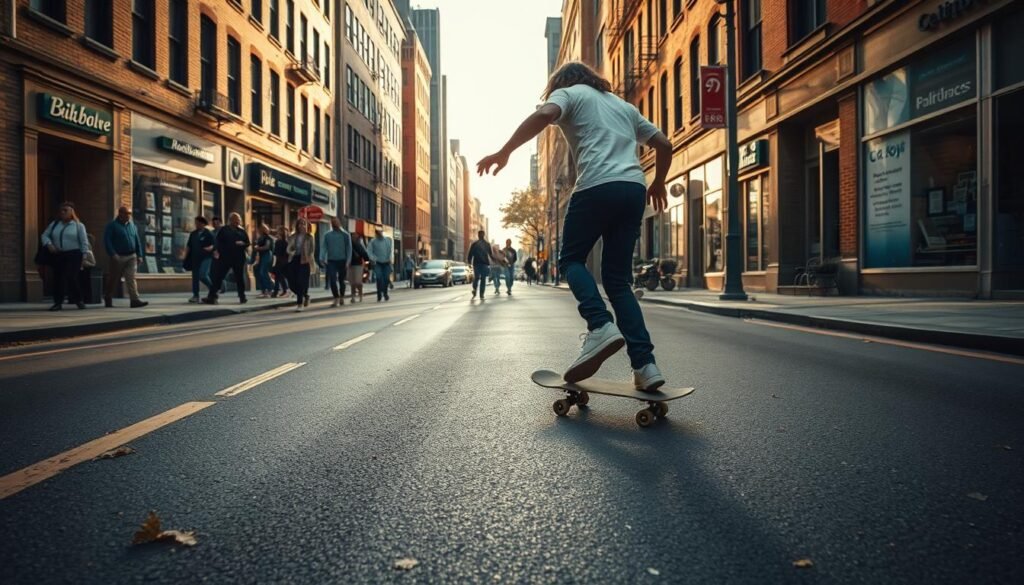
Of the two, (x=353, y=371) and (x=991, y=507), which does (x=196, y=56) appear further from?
(x=991, y=507)

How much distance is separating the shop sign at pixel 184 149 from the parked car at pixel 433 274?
16470 millimetres

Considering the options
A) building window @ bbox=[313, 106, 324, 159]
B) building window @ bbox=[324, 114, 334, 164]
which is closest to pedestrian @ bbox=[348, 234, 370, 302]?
building window @ bbox=[313, 106, 324, 159]

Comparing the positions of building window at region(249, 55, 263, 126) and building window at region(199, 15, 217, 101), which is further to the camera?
building window at region(249, 55, 263, 126)

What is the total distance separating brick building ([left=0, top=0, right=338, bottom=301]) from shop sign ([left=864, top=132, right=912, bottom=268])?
1621 cm

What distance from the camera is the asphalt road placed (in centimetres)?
193

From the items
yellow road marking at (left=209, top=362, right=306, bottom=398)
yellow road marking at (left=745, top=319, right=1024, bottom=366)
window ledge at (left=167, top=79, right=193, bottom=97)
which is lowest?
yellow road marking at (left=209, top=362, right=306, bottom=398)

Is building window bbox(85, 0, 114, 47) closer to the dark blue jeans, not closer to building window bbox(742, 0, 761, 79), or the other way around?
building window bbox(742, 0, 761, 79)

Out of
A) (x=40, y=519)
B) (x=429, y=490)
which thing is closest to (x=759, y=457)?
(x=429, y=490)

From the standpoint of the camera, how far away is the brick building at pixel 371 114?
39375 millimetres

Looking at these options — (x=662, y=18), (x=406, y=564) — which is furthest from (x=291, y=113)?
(x=406, y=564)

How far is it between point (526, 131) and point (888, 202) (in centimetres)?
1238

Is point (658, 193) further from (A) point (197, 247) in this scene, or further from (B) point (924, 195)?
(A) point (197, 247)

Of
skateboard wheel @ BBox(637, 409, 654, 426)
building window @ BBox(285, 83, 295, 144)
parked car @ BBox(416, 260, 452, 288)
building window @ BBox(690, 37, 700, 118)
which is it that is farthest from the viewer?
parked car @ BBox(416, 260, 452, 288)

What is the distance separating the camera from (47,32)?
1480 centimetres
